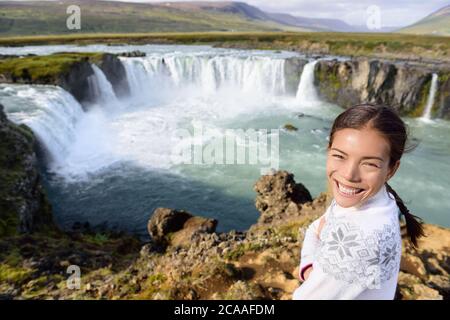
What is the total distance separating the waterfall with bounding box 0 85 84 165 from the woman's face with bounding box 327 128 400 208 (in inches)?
983

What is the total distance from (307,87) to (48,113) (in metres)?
32.4

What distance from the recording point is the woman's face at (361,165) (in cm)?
224

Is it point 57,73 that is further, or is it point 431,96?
point 431,96

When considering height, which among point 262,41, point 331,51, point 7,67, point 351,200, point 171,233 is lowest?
point 171,233

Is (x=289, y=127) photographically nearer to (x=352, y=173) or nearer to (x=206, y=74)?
(x=206, y=74)

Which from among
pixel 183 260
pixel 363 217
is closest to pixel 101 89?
pixel 183 260

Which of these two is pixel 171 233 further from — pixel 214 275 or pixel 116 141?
pixel 116 141

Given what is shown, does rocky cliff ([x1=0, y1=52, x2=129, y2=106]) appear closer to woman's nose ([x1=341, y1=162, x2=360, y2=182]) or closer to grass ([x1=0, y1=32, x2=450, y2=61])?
woman's nose ([x1=341, y1=162, x2=360, y2=182])

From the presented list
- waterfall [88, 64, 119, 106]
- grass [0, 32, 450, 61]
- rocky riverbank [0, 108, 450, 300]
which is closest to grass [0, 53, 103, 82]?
waterfall [88, 64, 119, 106]

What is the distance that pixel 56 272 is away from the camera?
10.4m

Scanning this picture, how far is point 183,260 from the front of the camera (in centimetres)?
972

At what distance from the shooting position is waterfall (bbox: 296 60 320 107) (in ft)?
150

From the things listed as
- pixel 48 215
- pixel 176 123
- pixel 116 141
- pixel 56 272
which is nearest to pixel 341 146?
pixel 56 272

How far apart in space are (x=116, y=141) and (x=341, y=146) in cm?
2909
